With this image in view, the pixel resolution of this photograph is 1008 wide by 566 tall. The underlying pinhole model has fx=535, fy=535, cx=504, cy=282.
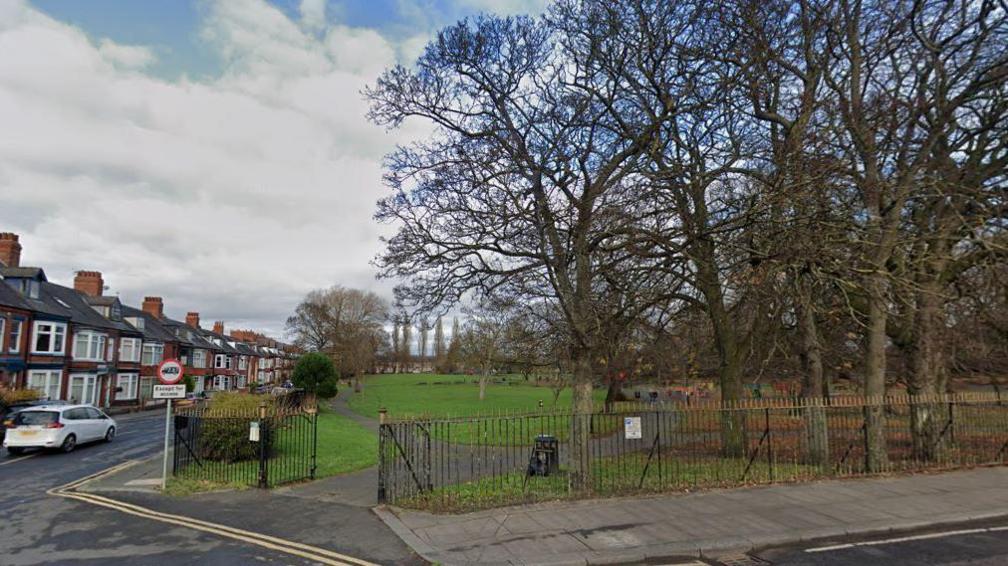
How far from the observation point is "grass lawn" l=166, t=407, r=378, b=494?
11798 mm

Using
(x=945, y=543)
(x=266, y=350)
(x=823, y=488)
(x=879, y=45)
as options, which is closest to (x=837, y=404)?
(x=823, y=488)

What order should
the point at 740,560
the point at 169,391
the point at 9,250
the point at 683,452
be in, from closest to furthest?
the point at 740,560 → the point at 169,391 → the point at 683,452 → the point at 9,250

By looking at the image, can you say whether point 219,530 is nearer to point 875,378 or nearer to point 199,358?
point 875,378

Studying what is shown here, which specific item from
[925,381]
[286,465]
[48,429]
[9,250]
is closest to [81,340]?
[9,250]

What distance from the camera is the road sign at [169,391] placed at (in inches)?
430

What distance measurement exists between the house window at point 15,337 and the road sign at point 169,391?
2597 centimetres

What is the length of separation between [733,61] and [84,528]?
14548 mm

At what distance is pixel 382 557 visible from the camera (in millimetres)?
7000

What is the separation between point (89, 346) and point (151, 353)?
10.3m

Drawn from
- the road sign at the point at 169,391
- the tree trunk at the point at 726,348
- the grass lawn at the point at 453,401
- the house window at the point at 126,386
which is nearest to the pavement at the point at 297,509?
the road sign at the point at 169,391

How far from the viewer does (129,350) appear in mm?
41938

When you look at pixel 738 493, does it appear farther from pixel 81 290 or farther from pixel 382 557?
pixel 81 290

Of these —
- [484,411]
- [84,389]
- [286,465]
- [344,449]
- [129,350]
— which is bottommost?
[484,411]

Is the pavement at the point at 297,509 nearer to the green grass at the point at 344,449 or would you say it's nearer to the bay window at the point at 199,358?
the green grass at the point at 344,449
